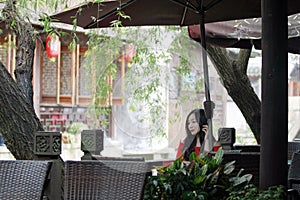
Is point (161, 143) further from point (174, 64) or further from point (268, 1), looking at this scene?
point (268, 1)

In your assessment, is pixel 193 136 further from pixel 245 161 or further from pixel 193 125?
pixel 245 161

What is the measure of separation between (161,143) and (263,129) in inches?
36.1

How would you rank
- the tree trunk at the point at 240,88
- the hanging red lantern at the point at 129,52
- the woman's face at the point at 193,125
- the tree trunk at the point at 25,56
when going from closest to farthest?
the woman's face at the point at 193,125 < the hanging red lantern at the point at 129,52 < the tree trunk at the point at 25,56 < the tree trunk at the point at 240,88

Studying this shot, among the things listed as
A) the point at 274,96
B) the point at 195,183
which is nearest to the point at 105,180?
the point at 195,183

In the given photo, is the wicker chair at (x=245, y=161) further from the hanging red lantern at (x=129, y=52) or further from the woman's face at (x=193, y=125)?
the hanging red lantern at (x=129, y=52)

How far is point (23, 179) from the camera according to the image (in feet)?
11.5

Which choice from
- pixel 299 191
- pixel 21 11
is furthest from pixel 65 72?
pixel 299 191

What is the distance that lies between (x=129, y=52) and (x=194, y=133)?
0.79 m

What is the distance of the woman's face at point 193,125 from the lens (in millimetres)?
4203

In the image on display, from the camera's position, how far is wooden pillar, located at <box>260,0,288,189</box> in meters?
3.42

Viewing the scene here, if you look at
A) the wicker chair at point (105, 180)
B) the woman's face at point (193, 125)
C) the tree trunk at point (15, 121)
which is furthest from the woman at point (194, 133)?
the tree trunk at point (15, 121)

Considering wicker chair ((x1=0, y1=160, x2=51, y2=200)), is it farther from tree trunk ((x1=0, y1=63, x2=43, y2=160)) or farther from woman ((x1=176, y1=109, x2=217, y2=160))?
tree trunk ((x1=0, y1=63, x2=43, y2=160))

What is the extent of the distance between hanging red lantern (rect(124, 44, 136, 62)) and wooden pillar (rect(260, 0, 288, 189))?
121cm

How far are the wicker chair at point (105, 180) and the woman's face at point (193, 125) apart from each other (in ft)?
2.54
